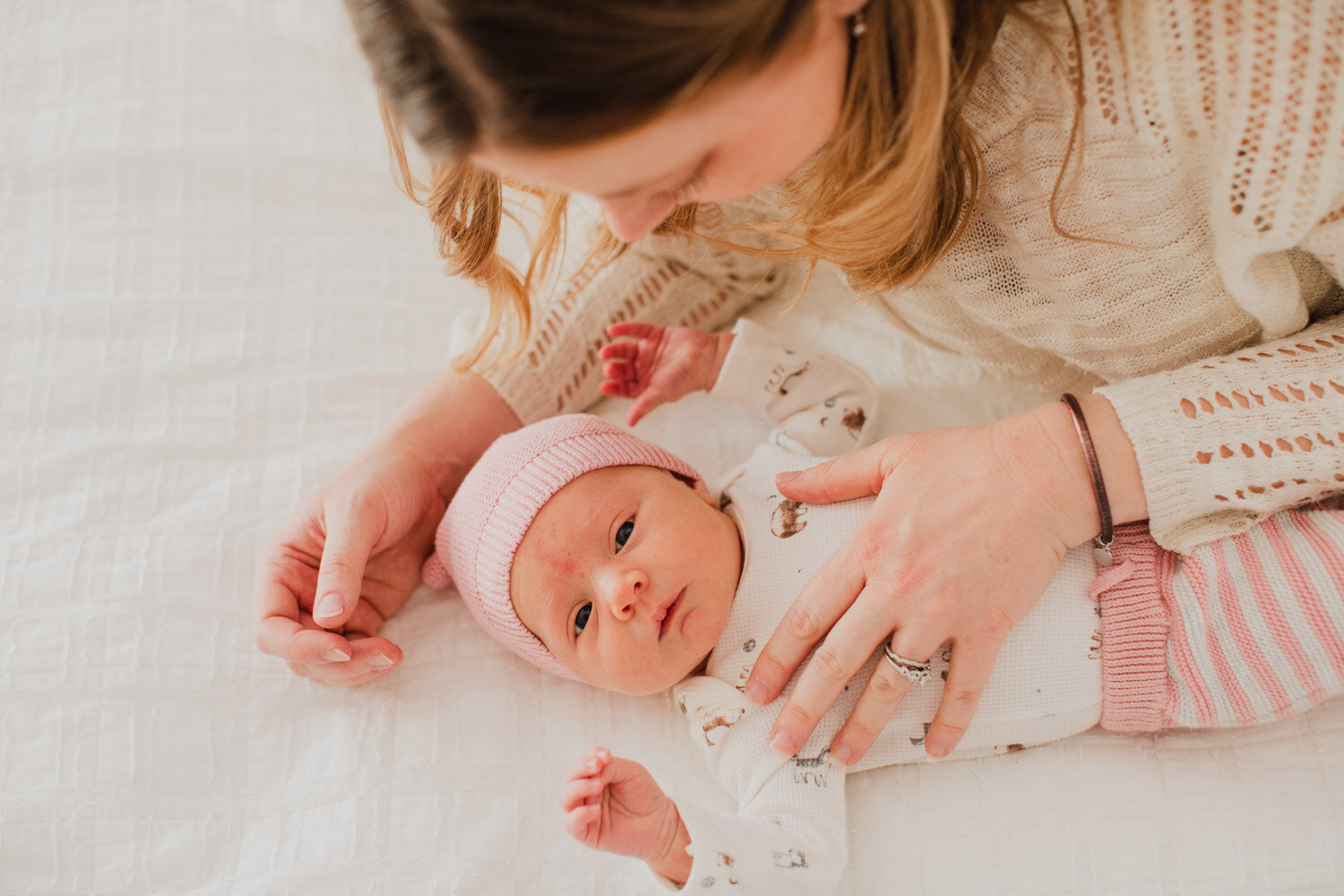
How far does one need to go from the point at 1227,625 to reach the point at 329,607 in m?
0.93

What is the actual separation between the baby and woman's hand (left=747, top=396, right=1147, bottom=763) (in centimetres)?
7

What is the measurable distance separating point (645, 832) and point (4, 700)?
0.73 meters

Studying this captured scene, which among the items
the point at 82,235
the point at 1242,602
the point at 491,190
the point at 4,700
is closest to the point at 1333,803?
the point at 1242,602

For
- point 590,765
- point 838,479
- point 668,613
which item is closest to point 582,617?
point 668,613

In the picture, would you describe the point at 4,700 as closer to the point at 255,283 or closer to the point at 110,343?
the point at 110,343

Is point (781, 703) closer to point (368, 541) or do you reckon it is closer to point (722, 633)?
point (722, 633)

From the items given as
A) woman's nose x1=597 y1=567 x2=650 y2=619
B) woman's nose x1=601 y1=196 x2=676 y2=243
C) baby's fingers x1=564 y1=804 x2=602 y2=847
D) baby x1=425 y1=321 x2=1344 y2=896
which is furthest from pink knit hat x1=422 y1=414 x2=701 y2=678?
woman's nose x1=601 y1=196 x2=676 y2=243

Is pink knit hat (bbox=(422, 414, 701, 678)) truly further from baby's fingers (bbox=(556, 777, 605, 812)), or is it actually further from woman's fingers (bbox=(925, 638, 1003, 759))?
woman's fingers (bbox=(925, 638, 1003, 759))

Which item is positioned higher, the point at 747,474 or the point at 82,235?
the point at 82,235

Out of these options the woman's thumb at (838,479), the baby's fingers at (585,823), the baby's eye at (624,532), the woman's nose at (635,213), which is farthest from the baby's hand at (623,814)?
the woman's nose at (635,213)

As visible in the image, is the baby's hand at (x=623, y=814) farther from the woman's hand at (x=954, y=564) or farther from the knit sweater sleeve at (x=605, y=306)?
the knit sweater sleeve at (x=605, y=306)

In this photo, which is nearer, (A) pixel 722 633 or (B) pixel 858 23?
(B) pixel 858 23

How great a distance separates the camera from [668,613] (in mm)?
1058

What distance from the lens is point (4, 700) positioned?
1.07m
